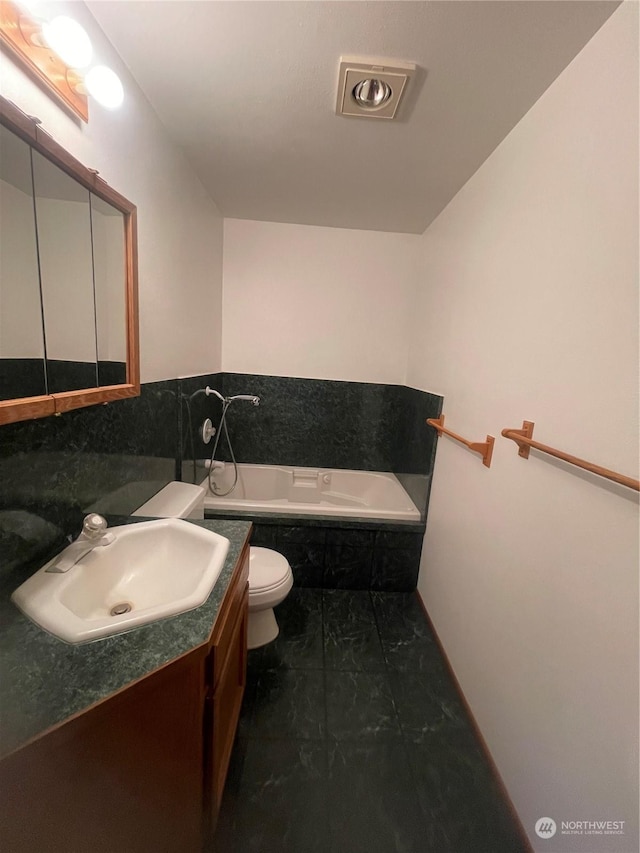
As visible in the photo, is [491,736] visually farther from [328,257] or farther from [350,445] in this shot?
[328,257]

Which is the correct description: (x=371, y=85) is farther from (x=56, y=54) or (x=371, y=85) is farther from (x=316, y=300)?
(x=316, y=300)

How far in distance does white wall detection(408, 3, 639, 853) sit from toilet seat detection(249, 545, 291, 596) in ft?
2.68

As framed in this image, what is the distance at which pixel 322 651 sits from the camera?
1647 millimetres

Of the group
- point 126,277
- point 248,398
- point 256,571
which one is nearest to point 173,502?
point 256,571

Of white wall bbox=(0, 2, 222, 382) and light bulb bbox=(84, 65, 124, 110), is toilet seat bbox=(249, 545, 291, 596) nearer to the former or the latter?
white wall bbox=(0, 2, 222, 382)

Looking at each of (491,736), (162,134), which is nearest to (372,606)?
(491,736)

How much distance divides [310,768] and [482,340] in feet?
5.81

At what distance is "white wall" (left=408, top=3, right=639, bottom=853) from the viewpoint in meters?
0.78

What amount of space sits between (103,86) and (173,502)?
1443mm

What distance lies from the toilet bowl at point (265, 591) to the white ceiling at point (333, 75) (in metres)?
1.94

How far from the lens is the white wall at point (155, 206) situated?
3.05 feet

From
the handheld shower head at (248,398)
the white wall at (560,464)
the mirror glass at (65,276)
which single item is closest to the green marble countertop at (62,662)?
the mirror glass at (65,276)

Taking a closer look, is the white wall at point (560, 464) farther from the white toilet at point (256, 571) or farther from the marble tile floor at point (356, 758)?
the white toilet at point (256, 571)

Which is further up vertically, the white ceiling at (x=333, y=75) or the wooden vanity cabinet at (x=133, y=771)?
the white ceiling at (x=333, y=75)
